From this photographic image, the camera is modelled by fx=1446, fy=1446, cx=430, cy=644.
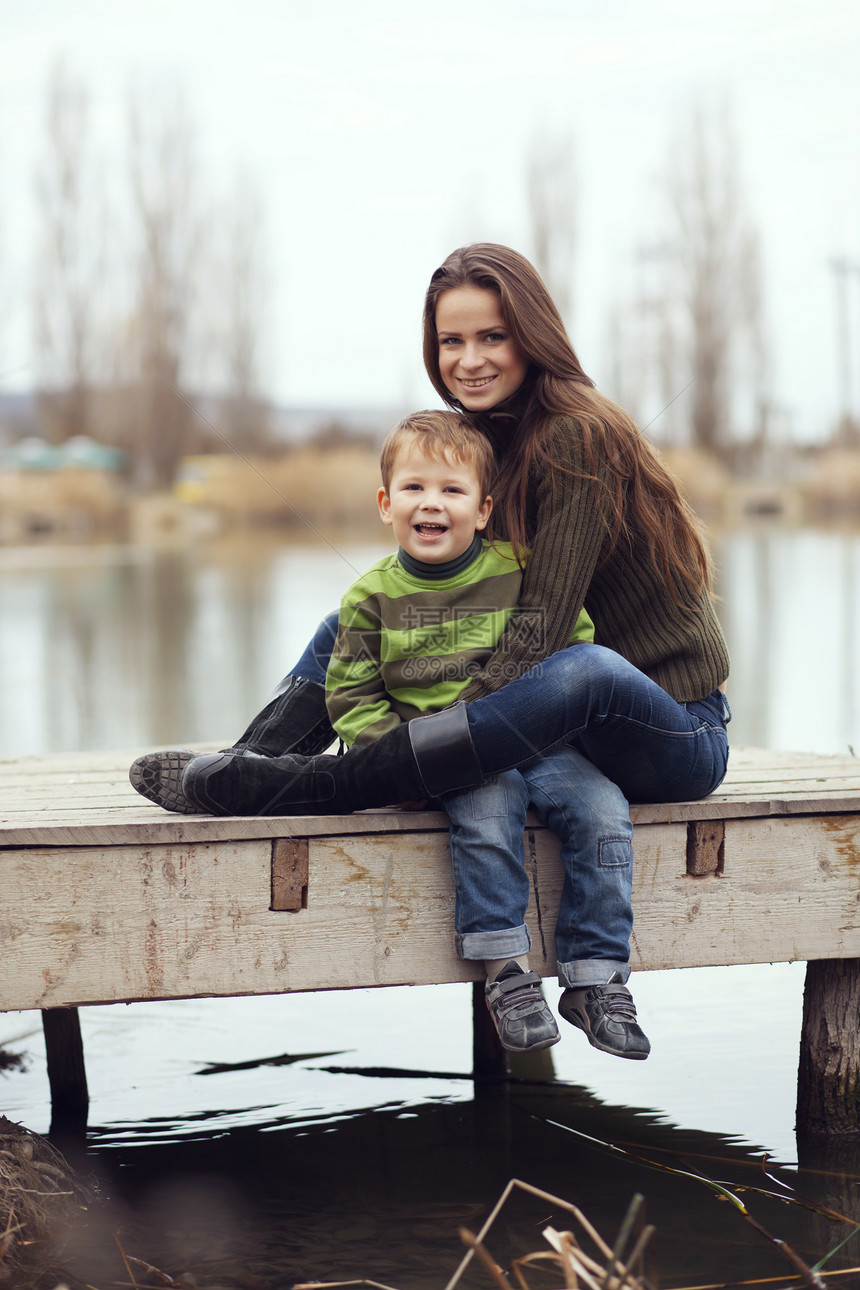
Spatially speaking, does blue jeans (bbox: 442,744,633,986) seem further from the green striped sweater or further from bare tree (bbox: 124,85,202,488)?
bare tree (bbox: 124,85,202,488)

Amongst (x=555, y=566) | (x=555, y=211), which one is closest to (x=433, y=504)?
(x=555, y=566)

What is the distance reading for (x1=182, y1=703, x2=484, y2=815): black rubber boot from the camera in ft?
6.76

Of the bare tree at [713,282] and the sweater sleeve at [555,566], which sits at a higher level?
the bare tree at [713,282]

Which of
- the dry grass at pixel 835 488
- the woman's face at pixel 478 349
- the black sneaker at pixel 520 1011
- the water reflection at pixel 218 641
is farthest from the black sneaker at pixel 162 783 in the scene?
the dry grass at pixel 835 488

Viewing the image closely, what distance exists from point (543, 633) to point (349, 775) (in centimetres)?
36

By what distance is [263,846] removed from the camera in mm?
2098

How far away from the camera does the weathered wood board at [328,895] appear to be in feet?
6.75

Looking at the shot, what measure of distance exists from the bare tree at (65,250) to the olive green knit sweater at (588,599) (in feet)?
86.7

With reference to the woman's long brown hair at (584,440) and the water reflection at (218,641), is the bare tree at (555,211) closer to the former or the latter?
the water reflection at (218,641)

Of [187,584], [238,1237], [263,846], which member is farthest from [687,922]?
[187,584]

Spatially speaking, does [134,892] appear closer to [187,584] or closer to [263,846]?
[263,846]

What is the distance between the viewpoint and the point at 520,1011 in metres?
2.01

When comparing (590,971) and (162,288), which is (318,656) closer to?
(590,971)

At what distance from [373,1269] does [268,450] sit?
89.1 ft
